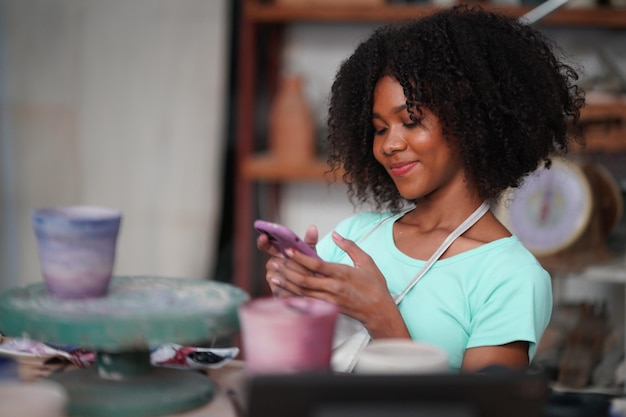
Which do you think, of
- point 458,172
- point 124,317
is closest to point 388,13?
point 458,172

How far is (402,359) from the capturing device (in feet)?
2.82

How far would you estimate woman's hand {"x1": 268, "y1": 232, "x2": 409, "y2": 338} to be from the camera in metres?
1.11

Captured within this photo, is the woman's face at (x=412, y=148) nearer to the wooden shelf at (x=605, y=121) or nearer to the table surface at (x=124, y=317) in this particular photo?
the table surface at (x=124, y=317)

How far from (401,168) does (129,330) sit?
0.58m

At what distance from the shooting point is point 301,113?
309 centimetres

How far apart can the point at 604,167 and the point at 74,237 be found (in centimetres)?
216

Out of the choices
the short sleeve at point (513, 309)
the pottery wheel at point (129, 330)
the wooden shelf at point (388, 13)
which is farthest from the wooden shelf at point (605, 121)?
the pottery wheel at point (129, 330)

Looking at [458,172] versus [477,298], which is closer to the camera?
[477,298]

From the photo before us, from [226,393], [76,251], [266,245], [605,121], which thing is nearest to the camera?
[76,251]

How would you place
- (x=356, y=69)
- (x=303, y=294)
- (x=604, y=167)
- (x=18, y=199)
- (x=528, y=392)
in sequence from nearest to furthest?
(x=528, y=392)
(x=303, y=294)
(x=356, y=69)
(x=604, y=167)
(x=18, y=199)

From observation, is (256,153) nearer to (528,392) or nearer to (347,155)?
(347,155)

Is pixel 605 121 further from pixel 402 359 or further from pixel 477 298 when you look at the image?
pixel 402 359

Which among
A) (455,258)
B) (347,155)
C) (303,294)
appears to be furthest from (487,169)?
(303,294)

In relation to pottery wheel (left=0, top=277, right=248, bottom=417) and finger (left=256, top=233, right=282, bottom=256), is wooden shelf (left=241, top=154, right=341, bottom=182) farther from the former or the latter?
pottery wheel (left=0, top=277, right=248, bottom=417)
